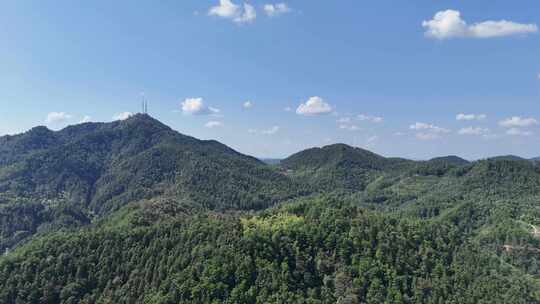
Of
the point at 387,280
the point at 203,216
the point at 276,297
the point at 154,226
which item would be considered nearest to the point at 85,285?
the point at 154,226

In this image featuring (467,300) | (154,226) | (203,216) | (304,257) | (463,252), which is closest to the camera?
(467,300)

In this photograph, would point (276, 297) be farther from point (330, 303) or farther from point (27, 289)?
point (27, 289)

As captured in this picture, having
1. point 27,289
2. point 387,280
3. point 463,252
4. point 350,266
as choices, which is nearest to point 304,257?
point 350,266

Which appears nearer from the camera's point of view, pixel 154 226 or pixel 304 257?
pixel 304 257

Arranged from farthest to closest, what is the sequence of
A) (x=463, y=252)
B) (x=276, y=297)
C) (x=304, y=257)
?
(x=463, y=252)
(x=304, y=257)
(x=276, y=297)

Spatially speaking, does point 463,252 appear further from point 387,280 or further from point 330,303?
point 330,303

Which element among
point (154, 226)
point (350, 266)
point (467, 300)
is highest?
point (154, 226)

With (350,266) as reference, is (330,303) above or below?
below
